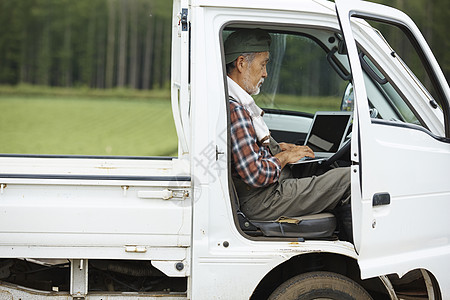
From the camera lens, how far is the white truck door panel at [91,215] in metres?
3.22

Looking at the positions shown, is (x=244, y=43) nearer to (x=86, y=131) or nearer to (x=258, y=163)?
(x=258, y=163)

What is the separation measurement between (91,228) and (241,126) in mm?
1008

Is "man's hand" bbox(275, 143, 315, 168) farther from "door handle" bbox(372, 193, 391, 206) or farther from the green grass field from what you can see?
the green grass field

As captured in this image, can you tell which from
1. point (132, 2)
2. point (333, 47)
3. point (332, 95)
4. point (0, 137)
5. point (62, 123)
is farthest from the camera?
point (132, 2)

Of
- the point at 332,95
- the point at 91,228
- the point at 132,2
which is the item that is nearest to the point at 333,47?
the point at 332,95

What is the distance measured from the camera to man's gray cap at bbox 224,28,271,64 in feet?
11.9

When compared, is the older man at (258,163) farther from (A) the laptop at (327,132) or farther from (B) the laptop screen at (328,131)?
(B) the laptop screen at (328,131)

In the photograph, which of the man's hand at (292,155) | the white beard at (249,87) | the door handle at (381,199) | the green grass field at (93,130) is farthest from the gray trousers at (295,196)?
the green grass field at (93,130)

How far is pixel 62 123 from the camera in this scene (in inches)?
1098

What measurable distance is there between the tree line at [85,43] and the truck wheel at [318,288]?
179 feet

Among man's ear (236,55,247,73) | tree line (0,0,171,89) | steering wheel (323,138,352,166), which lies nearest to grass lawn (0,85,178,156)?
steering wheel (323,138,352,166)

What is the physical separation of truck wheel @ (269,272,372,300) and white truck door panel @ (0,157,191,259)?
663mm

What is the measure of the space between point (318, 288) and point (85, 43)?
60684 mm

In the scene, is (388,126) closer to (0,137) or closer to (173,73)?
(173,73)
